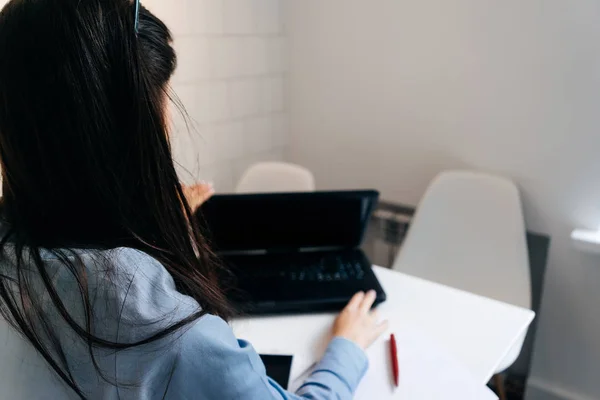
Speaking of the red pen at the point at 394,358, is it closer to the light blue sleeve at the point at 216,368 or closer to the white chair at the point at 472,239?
the light blue sleeve at the point at 216,368

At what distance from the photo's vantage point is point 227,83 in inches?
73.1

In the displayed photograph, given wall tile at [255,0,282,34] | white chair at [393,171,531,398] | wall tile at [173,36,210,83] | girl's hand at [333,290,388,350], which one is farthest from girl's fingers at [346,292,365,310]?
wall tile at [255,0,282,34]

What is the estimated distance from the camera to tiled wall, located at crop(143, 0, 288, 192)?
1691 mm

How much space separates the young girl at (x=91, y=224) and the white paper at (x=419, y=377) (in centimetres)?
25

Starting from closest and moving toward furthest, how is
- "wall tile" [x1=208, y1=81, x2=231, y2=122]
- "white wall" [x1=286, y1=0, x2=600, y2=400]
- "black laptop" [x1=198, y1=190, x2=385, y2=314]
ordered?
"black laptop" [x1=198, y1=190, x2=385, y2=314] < "white wall" [x1=286, y1=0, x2=600, y2=400] < "wall tile" [x1=208, y1=81, x2=231, y2=122]

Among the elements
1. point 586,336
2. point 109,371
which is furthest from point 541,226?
point 109,371

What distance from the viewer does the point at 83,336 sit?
0.52 meters

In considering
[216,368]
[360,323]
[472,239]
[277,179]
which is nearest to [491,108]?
[472,239]

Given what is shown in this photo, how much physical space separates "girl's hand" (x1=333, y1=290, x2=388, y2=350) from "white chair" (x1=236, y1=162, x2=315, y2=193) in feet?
2.43

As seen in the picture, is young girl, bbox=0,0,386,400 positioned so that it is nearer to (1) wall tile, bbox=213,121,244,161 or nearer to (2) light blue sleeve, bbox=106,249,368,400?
(2) light blue sleeve, bbox=106,249,368,400

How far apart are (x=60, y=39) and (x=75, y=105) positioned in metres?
0.07

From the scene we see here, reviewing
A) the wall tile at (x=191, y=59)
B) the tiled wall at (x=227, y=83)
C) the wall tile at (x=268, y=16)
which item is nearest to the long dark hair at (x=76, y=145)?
the tiled wall at (x=227, y=83)

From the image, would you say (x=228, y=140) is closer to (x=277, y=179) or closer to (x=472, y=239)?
(x=277, y=179)

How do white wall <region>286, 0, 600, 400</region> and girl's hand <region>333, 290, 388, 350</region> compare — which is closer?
girl's hand <region>333, 290, 388, 350</region>
